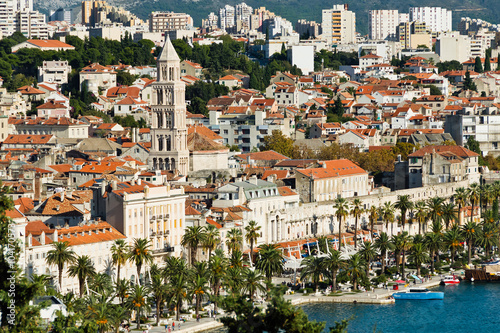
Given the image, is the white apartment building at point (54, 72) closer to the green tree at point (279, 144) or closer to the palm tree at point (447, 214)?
the green tree at point (279, 144)

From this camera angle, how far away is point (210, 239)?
80.8 m

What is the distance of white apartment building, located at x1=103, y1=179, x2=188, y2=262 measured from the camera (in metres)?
79.4

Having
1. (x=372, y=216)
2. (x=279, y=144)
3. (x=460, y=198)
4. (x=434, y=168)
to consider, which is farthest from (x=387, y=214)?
(x=279, y=144)

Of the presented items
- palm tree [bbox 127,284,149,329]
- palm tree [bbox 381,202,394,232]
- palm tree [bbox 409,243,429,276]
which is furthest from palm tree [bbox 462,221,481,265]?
palm tree [bbox 127,284,149,329]

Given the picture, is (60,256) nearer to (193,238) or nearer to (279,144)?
(193,238)

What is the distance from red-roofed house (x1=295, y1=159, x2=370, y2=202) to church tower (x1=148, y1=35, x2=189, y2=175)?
1250cm

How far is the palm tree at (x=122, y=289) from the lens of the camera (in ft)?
230

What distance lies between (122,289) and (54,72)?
105m

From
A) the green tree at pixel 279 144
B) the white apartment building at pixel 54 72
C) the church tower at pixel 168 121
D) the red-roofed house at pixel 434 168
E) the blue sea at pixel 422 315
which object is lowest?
the blue sea at pixel 422 315

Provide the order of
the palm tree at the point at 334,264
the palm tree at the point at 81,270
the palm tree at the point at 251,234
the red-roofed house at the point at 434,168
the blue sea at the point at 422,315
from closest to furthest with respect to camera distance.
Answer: the palm tree at the point at 81,270, the blue sea at the point at 422,315, the palm tree at the point at 334,264, the palm tree at the point at 251,234, the red-roofed house at the point at 434,168

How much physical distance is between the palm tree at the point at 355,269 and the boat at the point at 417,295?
266cm

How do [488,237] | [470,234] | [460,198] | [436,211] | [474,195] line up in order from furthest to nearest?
[474,195] < [460,198] < [436,211] < [488,237] < [470,234]

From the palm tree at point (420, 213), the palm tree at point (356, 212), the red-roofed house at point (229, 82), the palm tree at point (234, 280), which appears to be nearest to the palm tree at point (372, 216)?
the palm tree at point (356, 212)

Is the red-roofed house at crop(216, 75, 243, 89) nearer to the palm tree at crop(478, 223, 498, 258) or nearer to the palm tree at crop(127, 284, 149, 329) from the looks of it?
the palm tree at crop(478, 223, 498, 258)
